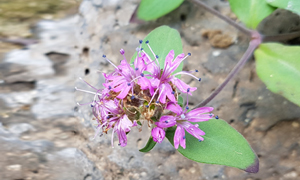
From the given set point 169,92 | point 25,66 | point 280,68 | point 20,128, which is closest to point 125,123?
point 169,92

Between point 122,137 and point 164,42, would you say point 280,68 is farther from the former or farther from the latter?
point 122,137

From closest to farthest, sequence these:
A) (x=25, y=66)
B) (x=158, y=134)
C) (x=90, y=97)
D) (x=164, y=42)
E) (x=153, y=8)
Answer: (x=158, y=134)
(x=164, y=42)
(x=153, y=8)
(x=90, y=97)
(x=25, y=66)

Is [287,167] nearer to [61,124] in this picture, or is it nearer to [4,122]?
[61,124]

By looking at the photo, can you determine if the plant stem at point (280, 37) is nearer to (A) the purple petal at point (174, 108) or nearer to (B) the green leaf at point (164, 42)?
(B) the green leaf at point (164, 42)

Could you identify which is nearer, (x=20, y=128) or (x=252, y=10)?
(x=252, y=10)

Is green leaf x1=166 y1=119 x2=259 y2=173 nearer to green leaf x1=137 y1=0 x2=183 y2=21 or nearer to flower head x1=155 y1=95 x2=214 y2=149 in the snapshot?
flower head x1=155 y1=95 x2=214 y2=149

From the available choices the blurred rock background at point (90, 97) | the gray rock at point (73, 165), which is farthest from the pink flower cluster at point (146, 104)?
the gray rock at point (73, 165)

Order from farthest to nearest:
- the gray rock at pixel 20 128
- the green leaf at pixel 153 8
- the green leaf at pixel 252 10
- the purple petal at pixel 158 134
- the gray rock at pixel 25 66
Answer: the gray rock at pixel 25 66 < the gray rock at pixel 20 128 < the green leaf at pixel 153 8 < the green leaf at pixel 252 10 < the purple petal at pixel 158 134
